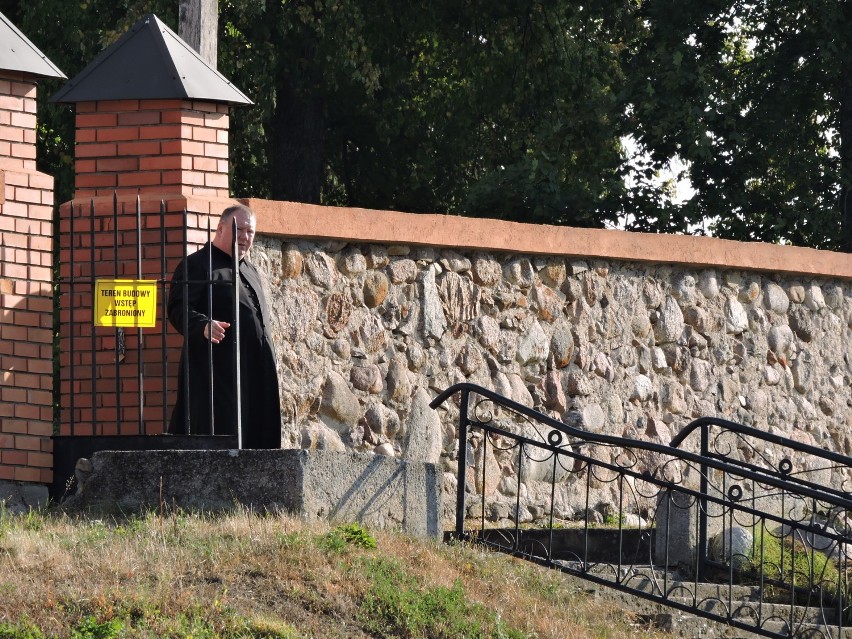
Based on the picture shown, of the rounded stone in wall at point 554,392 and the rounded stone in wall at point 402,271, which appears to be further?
the rounded stone in wall at point 554,392

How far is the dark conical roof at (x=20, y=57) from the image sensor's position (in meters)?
7.90

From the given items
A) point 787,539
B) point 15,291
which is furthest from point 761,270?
point 15,291

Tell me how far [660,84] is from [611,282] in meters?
5.34

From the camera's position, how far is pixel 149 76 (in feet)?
26.9

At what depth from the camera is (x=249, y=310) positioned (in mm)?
7969

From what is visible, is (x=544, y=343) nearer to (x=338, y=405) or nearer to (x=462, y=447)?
(x=338, y=405)

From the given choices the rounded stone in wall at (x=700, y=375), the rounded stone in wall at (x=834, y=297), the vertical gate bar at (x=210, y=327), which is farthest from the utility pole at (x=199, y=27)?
the rounded stone in wall at (x=834, y=297)

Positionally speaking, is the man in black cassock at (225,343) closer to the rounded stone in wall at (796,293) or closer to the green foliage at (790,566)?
the green foliage at (790,566)

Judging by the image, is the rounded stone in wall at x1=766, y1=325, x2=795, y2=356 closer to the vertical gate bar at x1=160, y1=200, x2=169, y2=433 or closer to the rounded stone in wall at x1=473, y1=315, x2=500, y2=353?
the rounded stone in wall at x1=473, y1=315, x2=500, y2=353

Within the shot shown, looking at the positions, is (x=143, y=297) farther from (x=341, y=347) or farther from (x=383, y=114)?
(x=383, y=114)


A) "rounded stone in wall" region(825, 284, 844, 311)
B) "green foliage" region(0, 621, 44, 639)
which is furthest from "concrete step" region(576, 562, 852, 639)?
"rounded stone in wall" region(825, 284, 844, 311)

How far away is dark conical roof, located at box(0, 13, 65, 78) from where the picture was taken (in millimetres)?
7898

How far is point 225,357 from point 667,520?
8.13ft

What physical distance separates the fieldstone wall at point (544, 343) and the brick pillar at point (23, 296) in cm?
133
